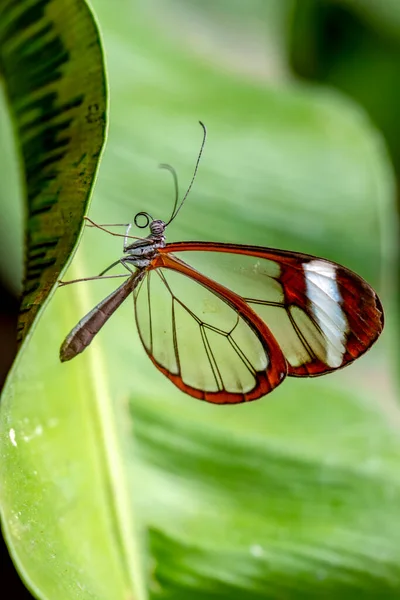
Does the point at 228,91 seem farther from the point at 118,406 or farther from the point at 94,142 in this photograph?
the point at 94,142

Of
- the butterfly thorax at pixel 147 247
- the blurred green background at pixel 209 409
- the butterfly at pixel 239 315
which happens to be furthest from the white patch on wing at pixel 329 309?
the blurred green background at pixel 209 409

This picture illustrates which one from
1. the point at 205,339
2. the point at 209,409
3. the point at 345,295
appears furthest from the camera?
the point at 209,409

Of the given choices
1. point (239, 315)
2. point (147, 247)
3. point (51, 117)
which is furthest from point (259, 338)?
point (51, 117)

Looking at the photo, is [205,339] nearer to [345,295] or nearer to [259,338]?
[259,338]

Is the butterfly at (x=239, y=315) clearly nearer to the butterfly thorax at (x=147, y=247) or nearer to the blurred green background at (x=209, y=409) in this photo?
the butterfly thorax at (x=147, y=247)

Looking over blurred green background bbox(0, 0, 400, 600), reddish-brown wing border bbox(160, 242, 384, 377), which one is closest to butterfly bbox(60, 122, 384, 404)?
reddish-brown wing border bbox(160, 242, 384, 377)

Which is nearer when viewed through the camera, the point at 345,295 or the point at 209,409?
the point at 345,295
